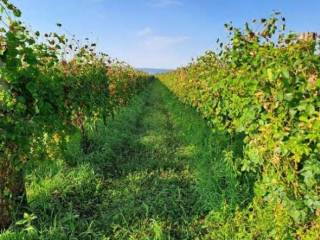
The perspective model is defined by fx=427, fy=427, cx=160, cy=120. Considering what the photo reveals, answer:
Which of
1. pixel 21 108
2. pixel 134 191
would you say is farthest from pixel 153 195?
pixel 21 108

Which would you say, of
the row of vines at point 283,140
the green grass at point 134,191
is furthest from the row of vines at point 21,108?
the row of vines at point 283,140

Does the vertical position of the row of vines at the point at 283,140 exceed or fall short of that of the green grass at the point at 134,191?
it exceeds it

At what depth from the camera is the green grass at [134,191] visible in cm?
520

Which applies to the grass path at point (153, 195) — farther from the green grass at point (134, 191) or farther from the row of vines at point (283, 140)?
the row of vines at point (283, 140)

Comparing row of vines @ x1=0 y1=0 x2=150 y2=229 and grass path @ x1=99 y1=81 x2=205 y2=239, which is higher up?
row of vines @ x1=0 y1=0 x2=150 y2=229

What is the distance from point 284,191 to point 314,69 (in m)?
1.16

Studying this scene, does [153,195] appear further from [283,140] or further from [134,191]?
[283,140]

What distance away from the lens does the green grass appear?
5.20 m

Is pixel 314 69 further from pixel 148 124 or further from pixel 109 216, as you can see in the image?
pixel 148 124

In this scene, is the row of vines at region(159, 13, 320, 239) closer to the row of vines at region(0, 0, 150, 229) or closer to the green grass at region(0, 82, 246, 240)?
the green grass at region(0, 82, 246, 240)

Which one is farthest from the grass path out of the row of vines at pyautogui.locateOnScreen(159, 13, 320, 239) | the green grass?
the row of vines at pyautogui.locateOnScreen(159, 13, 320, 239)

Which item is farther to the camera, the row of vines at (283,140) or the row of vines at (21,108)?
the row of vines at (21,108)

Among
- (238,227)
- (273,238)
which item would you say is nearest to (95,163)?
(238,227)

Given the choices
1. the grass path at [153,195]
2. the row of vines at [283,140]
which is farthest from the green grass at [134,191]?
the row of vines at [283,140]
